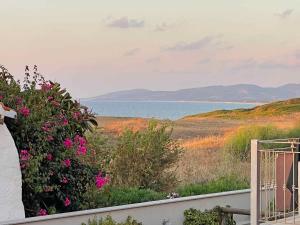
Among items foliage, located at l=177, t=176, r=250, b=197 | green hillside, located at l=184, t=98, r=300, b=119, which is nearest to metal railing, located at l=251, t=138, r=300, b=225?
foliage, located at l=177, t=176, r=250, b=197

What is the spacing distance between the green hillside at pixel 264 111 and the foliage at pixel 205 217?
128 ft

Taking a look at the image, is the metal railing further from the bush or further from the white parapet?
the bush

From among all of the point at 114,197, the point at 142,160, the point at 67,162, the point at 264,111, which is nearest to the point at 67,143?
the point at 67,162

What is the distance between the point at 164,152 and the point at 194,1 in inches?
323

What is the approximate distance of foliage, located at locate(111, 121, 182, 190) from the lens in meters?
12.4

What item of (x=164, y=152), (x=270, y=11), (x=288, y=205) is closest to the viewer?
(x=288, y=205)

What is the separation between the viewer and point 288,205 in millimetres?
7344

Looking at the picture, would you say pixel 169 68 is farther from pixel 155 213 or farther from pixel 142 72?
pixel 155 213

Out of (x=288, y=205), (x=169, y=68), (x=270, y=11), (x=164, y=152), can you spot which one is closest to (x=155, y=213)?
(x=288, y=205)

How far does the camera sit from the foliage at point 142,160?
12.4 metres

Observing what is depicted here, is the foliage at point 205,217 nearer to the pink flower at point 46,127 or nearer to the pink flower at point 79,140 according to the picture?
the pink flower at point 79,140

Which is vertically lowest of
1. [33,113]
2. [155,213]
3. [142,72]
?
[155,213]

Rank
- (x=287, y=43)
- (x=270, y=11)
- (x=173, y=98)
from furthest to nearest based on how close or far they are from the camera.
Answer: (x=173, y=98) → (x=287, y=43) → (x=270, y=11)

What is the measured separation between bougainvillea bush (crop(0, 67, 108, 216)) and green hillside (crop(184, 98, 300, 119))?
39548 millimetres
